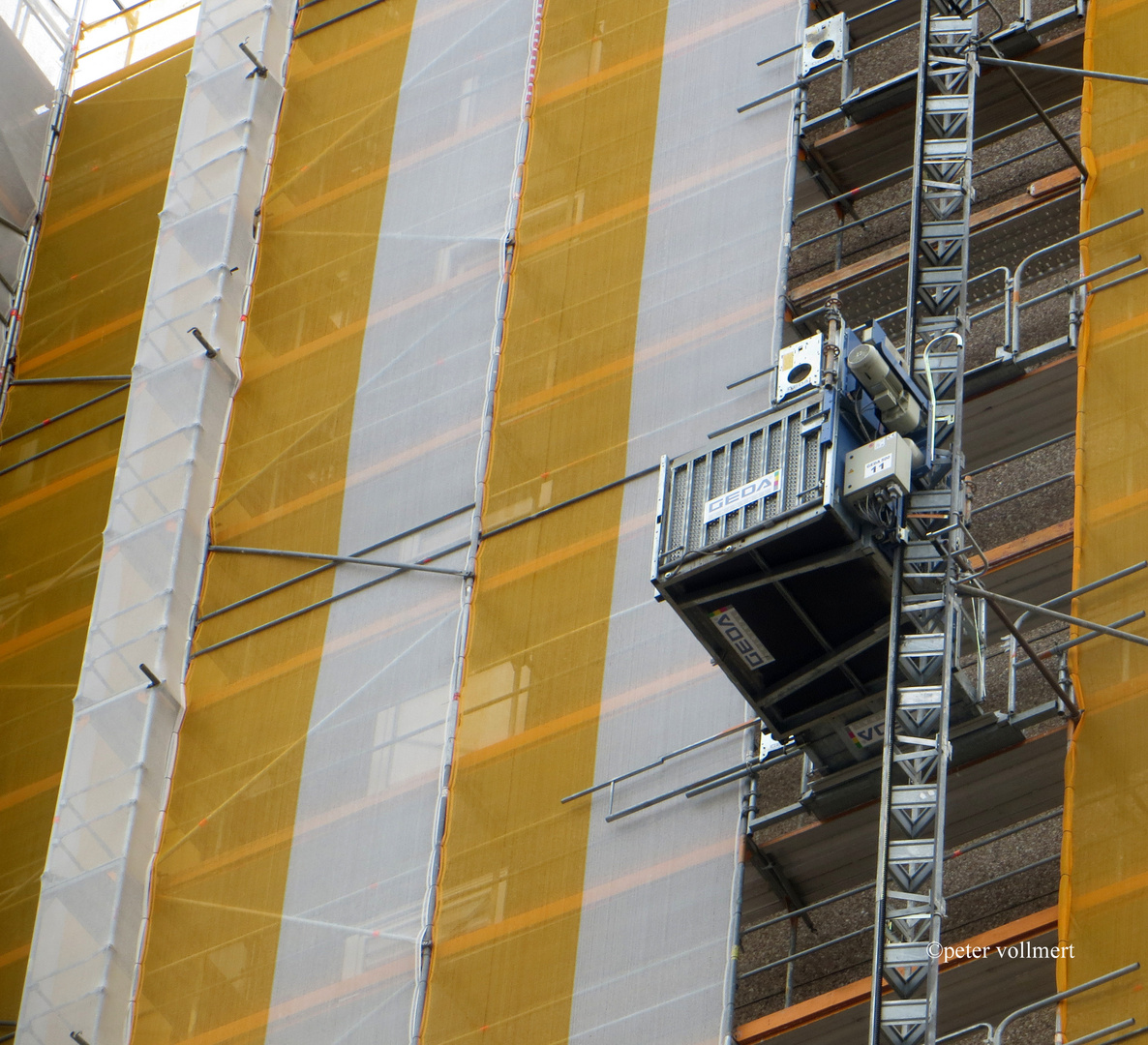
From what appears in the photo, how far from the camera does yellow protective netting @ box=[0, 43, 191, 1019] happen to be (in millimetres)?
22109

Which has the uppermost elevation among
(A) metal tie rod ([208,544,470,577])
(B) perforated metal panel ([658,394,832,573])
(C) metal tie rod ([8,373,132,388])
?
(C) metal tie rod ([8,373,132,388])

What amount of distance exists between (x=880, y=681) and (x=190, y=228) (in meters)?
9.57

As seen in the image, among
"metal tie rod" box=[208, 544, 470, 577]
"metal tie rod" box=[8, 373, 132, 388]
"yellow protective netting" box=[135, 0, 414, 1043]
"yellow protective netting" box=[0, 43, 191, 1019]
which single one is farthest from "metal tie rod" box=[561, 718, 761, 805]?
"metal tie rod" box=[8, 373, 132, 388]

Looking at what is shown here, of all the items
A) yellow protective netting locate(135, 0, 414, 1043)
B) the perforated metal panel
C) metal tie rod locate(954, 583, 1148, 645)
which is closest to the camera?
metal tie rod locate(954, 583, 1148, 645)

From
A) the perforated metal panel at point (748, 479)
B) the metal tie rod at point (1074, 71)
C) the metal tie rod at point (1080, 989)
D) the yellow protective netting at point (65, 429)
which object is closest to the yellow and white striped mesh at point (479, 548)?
the perforated metal panel at point (748, 479)

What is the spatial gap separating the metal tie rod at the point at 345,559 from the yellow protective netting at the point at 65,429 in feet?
10.4

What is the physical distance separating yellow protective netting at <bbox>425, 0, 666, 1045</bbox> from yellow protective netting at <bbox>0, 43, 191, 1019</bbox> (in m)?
5.81

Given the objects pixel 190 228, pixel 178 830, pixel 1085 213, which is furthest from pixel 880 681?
pixel 190 228

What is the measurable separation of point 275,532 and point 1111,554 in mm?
7752

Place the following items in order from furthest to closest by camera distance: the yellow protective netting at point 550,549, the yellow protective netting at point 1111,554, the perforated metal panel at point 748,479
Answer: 1. the yellow protective netting at point 550,549
2. the perforated metal panel at point 748,479
3. the yellow protective netting at point 1111,554

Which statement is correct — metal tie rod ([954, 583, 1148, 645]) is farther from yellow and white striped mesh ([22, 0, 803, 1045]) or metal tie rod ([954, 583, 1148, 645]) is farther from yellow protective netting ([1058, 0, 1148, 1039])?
yellow and white striped mesh ([22, 0, 803, 1045])

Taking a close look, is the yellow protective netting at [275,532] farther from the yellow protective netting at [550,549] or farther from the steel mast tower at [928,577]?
the steel mast tower at [928,577]

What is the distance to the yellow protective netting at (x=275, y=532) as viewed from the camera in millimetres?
18484

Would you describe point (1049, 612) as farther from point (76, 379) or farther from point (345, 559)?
point (76, 379)
